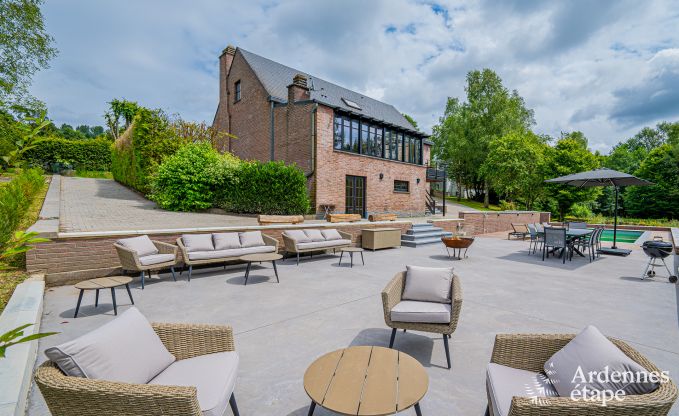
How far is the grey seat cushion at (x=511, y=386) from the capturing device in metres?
2.00

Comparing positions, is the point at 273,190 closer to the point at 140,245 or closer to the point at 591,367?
the point at 140,245

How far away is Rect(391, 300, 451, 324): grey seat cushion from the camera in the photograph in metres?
3.35

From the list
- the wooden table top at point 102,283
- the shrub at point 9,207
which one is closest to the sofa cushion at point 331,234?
the wooden table top at point 102,283

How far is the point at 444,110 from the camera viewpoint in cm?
3703

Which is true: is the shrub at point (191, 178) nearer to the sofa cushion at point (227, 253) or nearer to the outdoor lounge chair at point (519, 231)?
the sofa cushion at point (227, 253)

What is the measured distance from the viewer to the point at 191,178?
13.4 metres

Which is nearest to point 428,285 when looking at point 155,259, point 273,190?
point 155,259

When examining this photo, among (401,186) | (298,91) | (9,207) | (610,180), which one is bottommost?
(9,207)

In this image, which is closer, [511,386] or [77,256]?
[511,386]

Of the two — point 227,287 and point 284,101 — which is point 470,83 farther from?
point 227,287

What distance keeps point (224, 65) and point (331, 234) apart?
16.5 meters

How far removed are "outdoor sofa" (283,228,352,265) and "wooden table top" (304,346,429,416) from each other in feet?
19.2

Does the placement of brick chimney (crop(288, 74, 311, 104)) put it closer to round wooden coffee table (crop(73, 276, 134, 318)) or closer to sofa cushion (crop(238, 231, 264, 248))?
sofa cushion (crop(238, 231, 264, 248))

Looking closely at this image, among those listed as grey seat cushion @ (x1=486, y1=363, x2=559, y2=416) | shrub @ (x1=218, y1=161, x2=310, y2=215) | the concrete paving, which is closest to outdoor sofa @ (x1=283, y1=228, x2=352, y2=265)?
the concrete paving
